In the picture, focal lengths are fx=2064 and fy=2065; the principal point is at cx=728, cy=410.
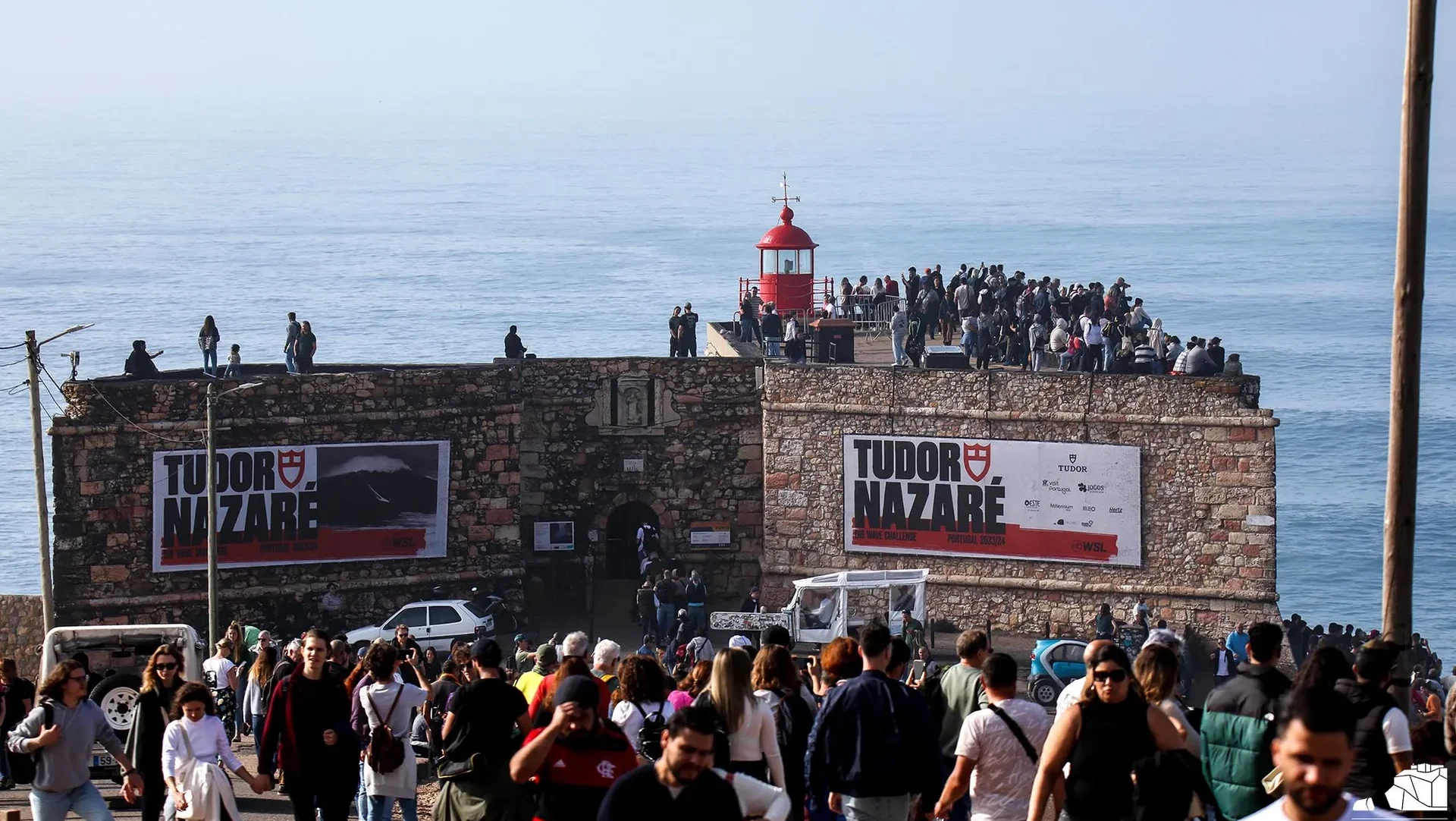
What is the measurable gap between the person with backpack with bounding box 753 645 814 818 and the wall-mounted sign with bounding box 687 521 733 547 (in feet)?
76.2

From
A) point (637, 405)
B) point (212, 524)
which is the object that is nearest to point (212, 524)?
point (212, 524)

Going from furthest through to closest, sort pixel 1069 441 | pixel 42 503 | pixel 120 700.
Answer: pixel 1069 441 < pixel 42 503 < pixel 120 700

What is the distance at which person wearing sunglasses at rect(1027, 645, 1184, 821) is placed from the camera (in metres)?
9.42

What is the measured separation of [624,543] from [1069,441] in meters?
7.84

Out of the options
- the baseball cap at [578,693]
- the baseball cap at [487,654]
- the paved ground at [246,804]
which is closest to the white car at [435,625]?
the paved ground at [246,804]

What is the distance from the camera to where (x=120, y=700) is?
51.8 ft

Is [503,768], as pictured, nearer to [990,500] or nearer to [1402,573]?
[1402,573]

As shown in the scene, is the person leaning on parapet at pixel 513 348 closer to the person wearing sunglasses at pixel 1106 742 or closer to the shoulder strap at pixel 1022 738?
the shoulder strap at pixel 1022 738

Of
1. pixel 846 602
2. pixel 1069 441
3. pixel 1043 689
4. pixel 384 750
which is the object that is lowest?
pixel 1043 689

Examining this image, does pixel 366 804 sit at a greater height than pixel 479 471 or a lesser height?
lesser

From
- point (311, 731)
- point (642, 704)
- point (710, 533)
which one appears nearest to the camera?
point (642, 704)

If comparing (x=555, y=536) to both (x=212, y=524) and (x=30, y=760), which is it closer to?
(x=212, y=524)

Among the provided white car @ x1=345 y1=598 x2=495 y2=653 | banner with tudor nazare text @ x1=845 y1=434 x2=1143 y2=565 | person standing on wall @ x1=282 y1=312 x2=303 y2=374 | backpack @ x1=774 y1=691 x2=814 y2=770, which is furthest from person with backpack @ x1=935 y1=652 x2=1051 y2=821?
person standing on wall @ x1=282 y1=312 x2=303 y2=374

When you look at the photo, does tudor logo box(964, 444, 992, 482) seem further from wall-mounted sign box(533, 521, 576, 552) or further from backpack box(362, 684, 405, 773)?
backpack box(362, 684, 405, 773)
